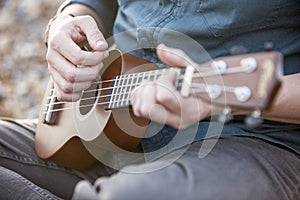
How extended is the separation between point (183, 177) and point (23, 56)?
1986mm

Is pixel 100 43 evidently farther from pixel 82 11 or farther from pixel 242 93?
pixel 242 93

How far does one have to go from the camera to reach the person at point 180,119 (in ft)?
3.40

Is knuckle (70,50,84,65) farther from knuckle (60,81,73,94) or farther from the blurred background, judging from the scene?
the blurred background

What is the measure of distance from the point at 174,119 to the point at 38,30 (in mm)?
2102

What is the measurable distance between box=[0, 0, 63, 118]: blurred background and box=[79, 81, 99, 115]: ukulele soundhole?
3.75 ft

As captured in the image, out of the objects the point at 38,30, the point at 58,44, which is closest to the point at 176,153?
the point at 58,44

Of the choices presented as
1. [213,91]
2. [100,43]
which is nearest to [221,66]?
[213,91]

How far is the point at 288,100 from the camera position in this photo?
116 centimetres

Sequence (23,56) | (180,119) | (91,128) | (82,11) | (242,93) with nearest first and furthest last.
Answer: (242,93), (180,119), (91,128), (82,11), (23,56)

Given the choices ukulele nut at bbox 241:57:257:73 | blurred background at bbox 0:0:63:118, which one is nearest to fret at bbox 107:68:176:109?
ukulele nut at bbox 241:57:257:73

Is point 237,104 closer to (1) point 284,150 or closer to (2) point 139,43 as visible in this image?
(1) point 284,150

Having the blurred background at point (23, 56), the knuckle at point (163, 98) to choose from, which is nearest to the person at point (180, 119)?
the knuckle at point (163, 98)

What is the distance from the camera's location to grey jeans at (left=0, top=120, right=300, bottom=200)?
3.29 feet

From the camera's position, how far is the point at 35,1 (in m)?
3.17
